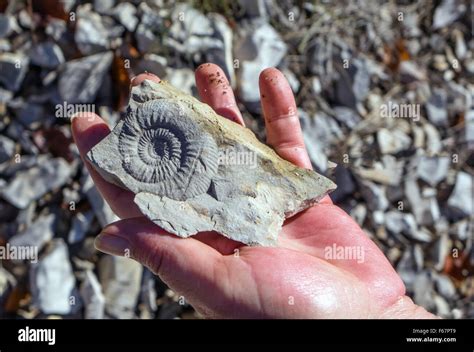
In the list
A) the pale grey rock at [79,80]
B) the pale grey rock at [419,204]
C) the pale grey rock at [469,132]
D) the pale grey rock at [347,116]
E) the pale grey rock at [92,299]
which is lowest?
the pale grey rock at [92,299]

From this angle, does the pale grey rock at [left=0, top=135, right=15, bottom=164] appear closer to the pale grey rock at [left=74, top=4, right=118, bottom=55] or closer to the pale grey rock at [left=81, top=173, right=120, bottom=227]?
the pale grey rock at [left=81, top=173, right=120, bottom=227]

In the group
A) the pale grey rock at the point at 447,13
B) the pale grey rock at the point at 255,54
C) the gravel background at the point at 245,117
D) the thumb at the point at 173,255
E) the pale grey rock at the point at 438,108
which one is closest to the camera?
the thumb at the point at 173,255

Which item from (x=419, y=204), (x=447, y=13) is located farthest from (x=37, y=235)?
(x=447, y=13)

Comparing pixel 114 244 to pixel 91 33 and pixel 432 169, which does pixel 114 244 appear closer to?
pixel 91 33

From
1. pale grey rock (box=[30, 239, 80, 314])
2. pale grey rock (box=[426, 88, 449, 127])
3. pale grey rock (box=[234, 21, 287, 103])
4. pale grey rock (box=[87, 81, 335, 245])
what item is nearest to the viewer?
pale grey rock (box=[87, 81, 335, 245])

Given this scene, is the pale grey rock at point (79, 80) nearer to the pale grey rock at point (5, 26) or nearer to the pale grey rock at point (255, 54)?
the pale grey rock at point (5, 26)

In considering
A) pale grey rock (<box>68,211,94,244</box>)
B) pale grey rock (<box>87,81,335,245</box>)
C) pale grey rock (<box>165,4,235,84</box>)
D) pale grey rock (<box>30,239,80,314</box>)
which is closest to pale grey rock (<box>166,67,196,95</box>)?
pale grey rock (<box>165,4,235,84</box>)

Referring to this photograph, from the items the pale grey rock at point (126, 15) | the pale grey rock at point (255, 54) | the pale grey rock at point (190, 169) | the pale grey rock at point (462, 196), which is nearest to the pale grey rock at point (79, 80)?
the pale grey rock at point (126, 15)
